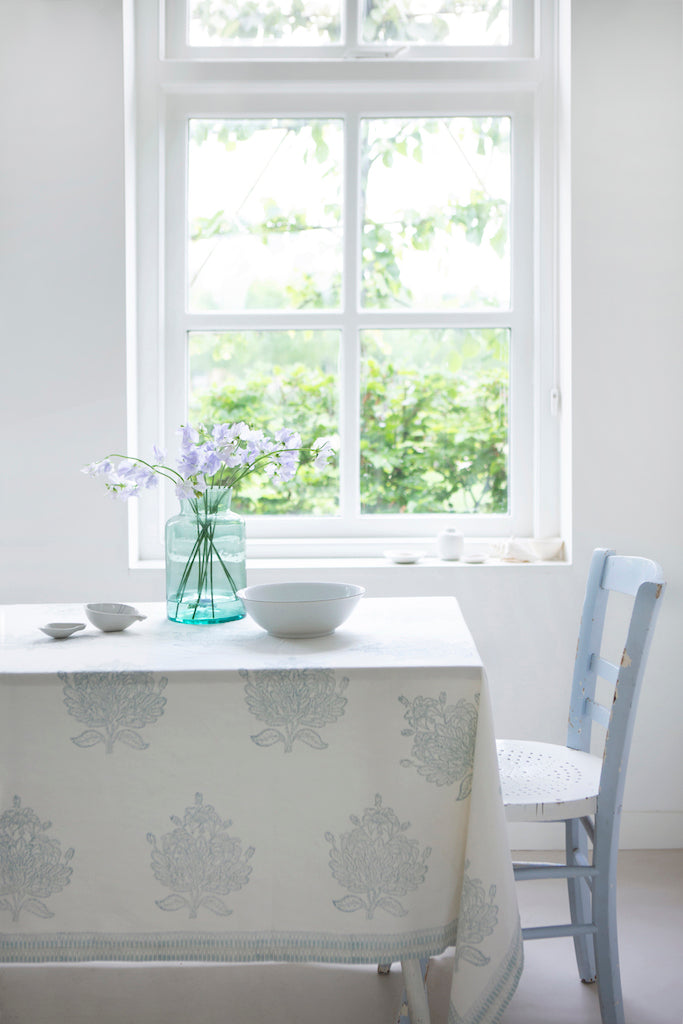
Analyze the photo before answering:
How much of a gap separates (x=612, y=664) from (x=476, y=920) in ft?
2.43

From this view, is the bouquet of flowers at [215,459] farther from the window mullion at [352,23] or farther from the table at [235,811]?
the window mullion at [352,23]

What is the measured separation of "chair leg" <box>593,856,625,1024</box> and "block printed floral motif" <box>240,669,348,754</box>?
26.8 inches

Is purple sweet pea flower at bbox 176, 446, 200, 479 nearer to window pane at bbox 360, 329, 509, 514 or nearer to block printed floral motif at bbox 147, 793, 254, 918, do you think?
block printed floral motif at bbox 147, 793, 254, 918

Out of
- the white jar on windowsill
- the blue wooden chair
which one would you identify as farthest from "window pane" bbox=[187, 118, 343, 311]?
the blue wooden chair

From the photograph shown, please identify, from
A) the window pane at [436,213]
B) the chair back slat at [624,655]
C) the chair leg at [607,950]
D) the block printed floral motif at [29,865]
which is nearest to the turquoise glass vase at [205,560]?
the block printed floral motif at [29,865]

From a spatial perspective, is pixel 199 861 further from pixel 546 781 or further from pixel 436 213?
pixel 436 213

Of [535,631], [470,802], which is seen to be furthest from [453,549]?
[470,802]

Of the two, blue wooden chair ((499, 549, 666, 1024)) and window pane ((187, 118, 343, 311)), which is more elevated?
window pane ((187, 118, 343, 311))

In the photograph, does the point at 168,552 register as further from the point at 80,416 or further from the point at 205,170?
the point at 205,170

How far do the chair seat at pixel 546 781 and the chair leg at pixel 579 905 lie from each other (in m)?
0.14

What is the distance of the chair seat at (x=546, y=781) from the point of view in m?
1.63

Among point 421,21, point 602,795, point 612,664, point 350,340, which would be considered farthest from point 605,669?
point 421,21

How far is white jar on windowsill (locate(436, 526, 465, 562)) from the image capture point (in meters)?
2.63

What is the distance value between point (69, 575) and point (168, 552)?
2.91ft
